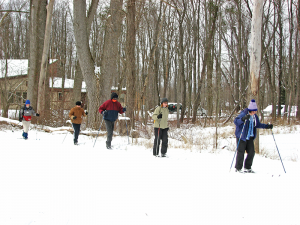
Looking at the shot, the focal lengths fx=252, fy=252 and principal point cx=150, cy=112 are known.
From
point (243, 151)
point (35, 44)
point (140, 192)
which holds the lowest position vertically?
point (140, 192)

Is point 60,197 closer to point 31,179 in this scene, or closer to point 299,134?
point 31,179

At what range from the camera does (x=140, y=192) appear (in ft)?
13.2

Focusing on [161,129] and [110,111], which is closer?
[161,129]

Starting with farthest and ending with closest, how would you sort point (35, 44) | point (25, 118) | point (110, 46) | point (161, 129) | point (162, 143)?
point (35, 44) < point (110, 46) < point (25, 118) < point (161, 129) < point (162, 143)

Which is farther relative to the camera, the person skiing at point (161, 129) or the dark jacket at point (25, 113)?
the dark jacket at point (25, 113)

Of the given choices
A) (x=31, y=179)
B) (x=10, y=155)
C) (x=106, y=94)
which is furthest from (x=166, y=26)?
(x=31, y=179)

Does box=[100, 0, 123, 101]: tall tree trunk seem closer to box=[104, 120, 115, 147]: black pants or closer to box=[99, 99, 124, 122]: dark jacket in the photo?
box=[99, 99, 124, 122]: dark jacket

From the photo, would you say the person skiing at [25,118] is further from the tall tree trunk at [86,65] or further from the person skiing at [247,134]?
the person skiing at [247,134]

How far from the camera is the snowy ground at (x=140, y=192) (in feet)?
10.4

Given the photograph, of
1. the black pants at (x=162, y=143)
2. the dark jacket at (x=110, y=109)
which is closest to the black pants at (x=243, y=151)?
the black pants at (x=162, y=143)

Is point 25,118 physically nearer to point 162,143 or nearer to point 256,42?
point 162,143

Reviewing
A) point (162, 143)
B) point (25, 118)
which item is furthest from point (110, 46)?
point (162, 143)

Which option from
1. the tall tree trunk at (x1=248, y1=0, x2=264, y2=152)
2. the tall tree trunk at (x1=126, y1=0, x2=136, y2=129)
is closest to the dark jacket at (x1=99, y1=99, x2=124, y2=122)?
the tall tree trunk at (x1=126, y1=0, x2=136, y2=129)

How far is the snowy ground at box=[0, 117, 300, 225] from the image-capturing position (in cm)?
317
